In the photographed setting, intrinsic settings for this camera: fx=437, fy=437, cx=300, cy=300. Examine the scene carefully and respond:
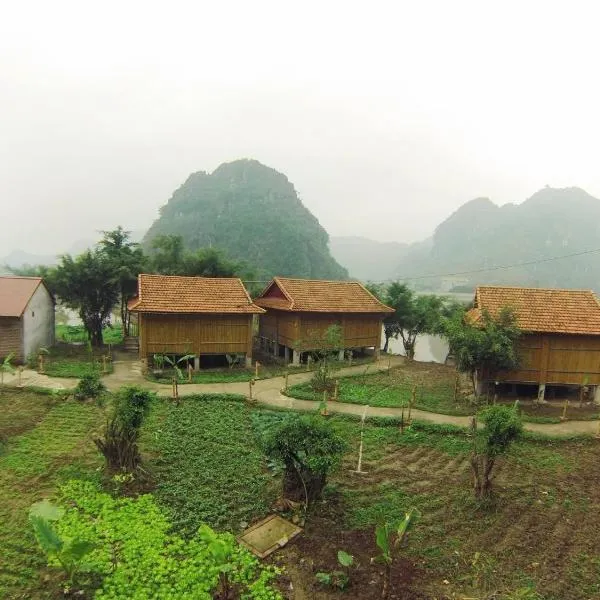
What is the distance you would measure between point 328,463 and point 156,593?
129 inches

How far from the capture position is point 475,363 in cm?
1538

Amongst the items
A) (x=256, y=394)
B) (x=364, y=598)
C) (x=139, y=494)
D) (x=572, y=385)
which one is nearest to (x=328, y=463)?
(x=364, y=598)

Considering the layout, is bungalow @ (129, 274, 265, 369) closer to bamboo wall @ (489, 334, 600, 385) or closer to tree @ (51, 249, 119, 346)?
tree @ (51, 249, 119, 346)

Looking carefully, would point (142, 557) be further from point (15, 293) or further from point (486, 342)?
point (15, 293)

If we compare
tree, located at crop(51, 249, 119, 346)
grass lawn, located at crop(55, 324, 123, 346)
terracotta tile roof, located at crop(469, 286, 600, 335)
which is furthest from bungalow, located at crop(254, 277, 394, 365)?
grass lawn, located at crop(55, 324, 123, 346)

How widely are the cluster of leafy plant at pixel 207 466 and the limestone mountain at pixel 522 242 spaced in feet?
296

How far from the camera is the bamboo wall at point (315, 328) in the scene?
2172 cm

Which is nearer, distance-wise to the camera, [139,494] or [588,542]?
[588,542]

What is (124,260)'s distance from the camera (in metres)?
24.8

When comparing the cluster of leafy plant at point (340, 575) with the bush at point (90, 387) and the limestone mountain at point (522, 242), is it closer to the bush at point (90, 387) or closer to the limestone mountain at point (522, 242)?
the bush at point (90, 387)

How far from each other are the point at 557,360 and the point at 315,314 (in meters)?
10.6

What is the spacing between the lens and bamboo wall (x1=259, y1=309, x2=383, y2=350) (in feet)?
71.3

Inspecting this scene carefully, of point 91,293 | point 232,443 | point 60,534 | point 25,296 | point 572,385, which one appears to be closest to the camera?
point 60,534

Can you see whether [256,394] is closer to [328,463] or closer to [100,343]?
[328,463]
